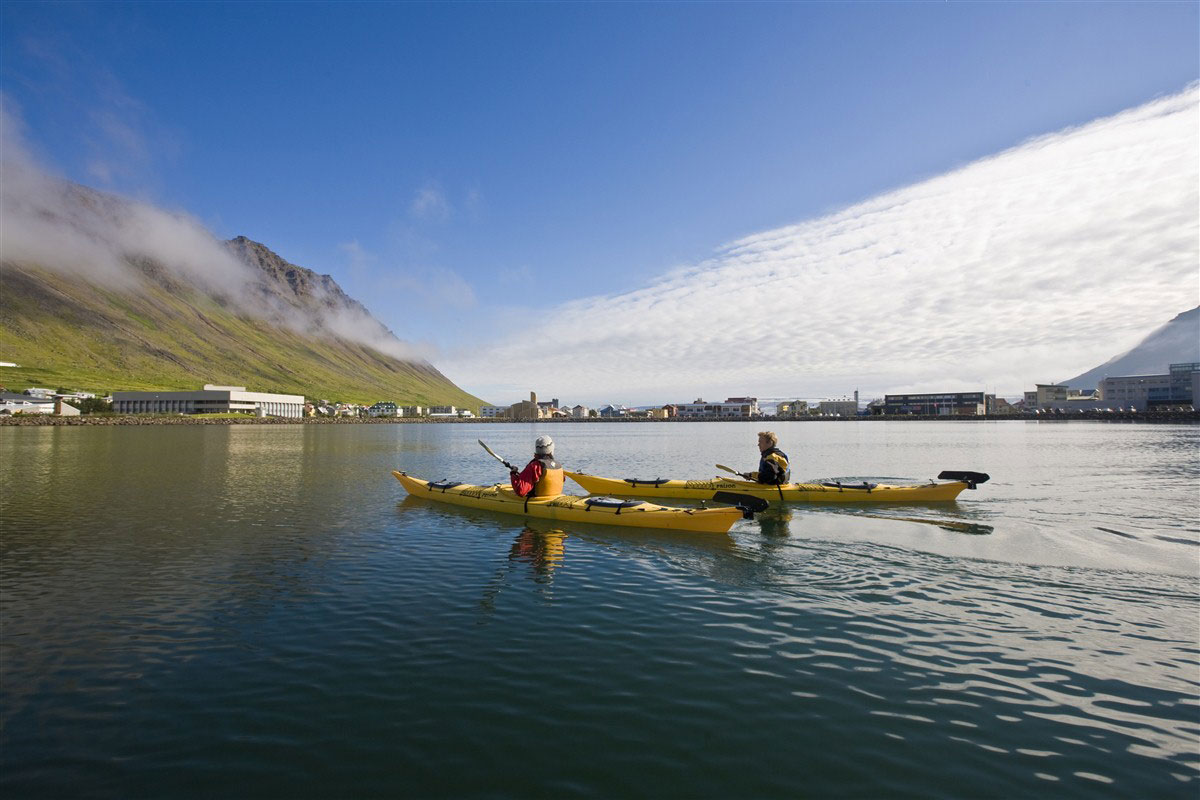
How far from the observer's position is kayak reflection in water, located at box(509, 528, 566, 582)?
1723cm

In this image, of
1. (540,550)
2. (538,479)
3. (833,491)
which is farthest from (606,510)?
(833,491)

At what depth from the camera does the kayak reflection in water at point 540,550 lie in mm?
17234

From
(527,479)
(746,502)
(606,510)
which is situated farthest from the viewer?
(527,479)

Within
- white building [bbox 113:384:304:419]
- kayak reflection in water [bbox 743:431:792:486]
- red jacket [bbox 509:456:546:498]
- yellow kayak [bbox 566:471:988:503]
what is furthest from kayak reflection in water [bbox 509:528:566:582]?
white building [bbox 113:384:304:419]

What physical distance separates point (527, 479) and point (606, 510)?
3886 mm

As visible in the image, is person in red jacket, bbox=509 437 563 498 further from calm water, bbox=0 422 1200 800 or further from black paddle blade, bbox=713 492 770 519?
black paddle blade, bbox=713 492 770 519

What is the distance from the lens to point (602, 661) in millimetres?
10516

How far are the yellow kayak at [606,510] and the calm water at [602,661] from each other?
0.62 meters

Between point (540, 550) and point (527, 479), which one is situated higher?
point (527, 479)

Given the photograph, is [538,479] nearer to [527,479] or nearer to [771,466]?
[527,479]

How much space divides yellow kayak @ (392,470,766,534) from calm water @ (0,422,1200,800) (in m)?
0.62

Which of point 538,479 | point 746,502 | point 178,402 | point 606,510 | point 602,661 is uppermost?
point 178,402

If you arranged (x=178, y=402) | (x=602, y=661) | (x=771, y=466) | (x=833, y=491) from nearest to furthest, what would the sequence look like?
(x=602, y=661)
(x=771, y=466)
(x=833, y=491)
(x=178, y=402)

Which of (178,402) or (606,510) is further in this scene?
(178,402)
